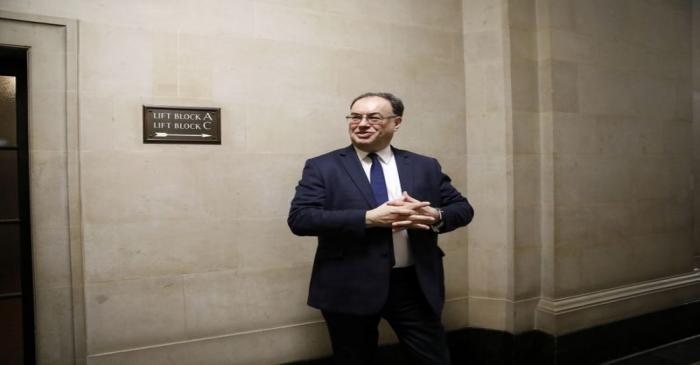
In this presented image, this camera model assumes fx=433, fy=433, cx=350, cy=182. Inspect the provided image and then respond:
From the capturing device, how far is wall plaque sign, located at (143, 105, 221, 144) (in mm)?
2539

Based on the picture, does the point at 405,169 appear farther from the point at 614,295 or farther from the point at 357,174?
the point at 614,295

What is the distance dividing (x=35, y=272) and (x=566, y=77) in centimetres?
382

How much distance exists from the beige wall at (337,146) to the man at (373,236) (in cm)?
74

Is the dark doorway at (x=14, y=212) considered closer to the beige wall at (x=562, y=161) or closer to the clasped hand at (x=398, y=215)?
the clasped hand at (x=398, y=215)

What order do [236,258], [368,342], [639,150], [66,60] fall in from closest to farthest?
[368,342], [66,60], [236,258], [639,150]

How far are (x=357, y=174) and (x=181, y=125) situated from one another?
3.82 feet

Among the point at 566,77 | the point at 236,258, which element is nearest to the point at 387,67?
the point at 566,77

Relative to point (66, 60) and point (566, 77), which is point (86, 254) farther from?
point (566, 77)

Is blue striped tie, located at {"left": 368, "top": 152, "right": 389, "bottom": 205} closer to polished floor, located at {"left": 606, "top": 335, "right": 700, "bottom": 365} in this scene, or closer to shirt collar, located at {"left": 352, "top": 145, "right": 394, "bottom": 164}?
shirt collar, located at {"left": 352, "top": 145, "right": 394, "bottom": 164}

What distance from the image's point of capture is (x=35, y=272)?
2.41 metres

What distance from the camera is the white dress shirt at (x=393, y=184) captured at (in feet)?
7.26

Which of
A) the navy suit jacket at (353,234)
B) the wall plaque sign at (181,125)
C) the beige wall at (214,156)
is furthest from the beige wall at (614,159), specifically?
the wall plaque sign at (181,125)

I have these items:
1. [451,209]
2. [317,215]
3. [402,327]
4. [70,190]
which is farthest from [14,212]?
[451,209]

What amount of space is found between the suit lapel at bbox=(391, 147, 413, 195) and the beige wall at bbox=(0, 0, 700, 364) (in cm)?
76
